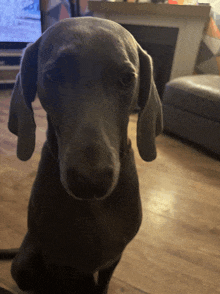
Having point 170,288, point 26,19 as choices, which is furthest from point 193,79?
point 26,19

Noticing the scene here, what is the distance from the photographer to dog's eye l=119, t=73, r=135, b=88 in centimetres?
53

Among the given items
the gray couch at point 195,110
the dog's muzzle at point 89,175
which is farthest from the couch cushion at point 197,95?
the dog's muzzle at point 89,175

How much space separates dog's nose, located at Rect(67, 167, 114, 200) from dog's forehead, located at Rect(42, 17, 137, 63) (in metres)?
0.24

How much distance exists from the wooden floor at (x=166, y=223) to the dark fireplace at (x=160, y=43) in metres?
1.07

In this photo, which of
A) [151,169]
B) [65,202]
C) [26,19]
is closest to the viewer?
[65,202]

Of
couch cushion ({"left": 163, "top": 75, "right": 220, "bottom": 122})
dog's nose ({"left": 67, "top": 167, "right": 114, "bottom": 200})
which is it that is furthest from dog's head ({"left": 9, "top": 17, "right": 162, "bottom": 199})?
couch cushion ({"left": 163, "top": 75, "right": 220, "bottom": 122})

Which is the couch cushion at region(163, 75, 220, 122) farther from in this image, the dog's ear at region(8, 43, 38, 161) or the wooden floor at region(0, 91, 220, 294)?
the dog's ear at region(8, 43, 38, 161)

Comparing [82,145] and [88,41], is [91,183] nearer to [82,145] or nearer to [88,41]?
[82,145]

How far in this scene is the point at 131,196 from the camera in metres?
0.72

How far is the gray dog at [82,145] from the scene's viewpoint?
1.65 feet

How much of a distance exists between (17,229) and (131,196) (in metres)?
0.72

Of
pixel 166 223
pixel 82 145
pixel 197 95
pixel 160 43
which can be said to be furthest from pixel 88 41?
pixel 160 43

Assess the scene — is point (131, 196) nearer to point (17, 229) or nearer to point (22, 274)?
point (22, 274)

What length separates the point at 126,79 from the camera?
54cm
